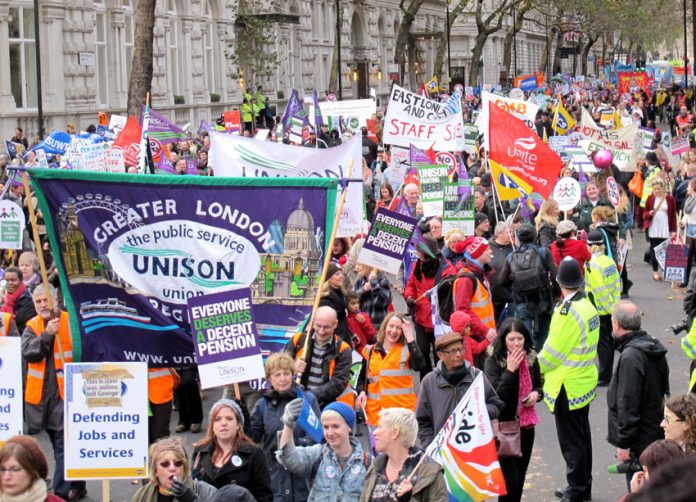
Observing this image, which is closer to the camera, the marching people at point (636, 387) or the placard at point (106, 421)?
the placard at point (106, 421)

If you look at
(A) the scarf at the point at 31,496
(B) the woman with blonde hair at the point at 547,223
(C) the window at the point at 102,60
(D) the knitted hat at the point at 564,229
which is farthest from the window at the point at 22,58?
(A) the scarf at the point at 31,496

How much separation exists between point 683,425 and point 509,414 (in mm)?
1892

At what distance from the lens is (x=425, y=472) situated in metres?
5.82

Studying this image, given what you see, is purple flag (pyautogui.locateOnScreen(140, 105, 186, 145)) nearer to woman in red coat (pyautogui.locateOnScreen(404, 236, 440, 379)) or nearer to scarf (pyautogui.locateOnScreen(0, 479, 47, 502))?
woman in red coat (pyautogui.locateOnScreen(404, 236, 440, 379))

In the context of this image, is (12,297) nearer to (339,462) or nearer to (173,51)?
(339,462)

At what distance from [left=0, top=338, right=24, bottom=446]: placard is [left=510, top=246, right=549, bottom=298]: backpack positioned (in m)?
6.02

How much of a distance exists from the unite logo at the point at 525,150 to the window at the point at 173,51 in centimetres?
2775

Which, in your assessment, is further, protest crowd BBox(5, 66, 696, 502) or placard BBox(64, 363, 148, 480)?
placard BBox(64, 363, 148, 480)

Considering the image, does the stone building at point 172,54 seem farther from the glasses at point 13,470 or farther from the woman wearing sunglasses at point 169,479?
the glasses at point 13,470

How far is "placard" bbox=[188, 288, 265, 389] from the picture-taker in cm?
686

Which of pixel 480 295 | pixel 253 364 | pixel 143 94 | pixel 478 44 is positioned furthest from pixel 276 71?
pixel 253 364

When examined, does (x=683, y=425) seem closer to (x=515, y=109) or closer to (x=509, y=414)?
(x=509, y=414)

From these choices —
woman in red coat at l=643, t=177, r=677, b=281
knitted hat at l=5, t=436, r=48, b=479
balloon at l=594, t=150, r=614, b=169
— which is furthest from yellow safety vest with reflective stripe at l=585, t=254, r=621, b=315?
knitted hat at l=5, t=436, r=48, b=479

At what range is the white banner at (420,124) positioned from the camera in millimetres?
19938
